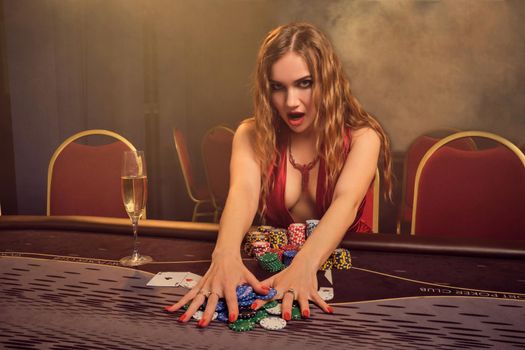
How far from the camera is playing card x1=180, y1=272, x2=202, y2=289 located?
99 cm

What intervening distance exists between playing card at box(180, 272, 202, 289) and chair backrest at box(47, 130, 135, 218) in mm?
1069

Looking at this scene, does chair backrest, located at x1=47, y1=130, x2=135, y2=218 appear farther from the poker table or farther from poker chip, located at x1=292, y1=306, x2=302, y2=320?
poker chip, located at x1=292, y1=306, x2=302, y2=320

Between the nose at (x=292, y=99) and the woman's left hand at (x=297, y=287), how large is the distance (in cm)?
63

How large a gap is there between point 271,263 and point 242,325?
28 cm

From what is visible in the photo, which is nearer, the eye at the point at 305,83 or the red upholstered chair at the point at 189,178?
the eye at the point at 305,83

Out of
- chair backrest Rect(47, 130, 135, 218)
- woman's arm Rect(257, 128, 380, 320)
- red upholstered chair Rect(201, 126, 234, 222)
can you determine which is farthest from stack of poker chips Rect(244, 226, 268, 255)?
red upholstered chair Rect(201, 126, 234, 222)

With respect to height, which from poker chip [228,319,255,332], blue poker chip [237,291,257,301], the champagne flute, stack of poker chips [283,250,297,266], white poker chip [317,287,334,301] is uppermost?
the champagne flute

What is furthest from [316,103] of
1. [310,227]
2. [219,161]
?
[219,161]

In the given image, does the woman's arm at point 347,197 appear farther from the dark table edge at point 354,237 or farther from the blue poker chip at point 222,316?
the blue poker chip at point 222,316

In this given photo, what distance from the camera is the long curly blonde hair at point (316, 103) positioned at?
1.58 m

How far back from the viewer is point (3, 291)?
3.17 feet

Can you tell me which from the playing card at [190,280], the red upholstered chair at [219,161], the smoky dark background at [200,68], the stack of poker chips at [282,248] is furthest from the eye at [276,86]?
the smoky dark background at [200,68]

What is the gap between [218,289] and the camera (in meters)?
0.92

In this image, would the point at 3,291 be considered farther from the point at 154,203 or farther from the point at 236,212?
the point at 154,203
